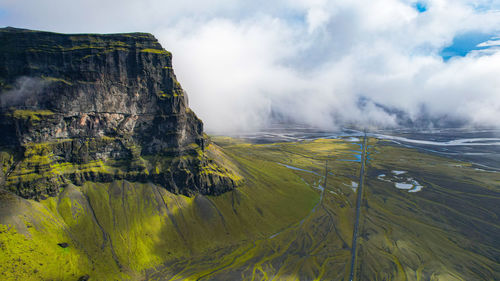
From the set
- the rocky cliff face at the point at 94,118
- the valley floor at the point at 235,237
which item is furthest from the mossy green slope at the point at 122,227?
the rocky cliff face at the point at 94,118

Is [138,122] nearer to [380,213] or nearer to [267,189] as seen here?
[267,189]

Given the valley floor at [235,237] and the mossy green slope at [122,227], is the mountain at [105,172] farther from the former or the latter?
the valley floor at [235,237]

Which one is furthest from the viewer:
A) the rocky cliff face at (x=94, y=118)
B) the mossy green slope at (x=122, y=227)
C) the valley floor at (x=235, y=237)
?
the rocky cliff face at (x=94, y=118)

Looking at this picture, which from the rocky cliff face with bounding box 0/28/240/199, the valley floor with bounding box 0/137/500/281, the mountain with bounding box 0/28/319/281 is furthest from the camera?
the rocky cliff face with bounding box 0/28/240/199

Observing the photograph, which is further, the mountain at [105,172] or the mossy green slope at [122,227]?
the mountain at [105,172]

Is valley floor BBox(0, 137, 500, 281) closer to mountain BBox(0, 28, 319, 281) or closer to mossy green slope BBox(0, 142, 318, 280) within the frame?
mossy green slope BBox(0, 142, 318, 280)

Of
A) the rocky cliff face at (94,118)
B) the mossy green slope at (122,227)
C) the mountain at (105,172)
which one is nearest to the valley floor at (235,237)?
the mossy green slope at (122,227)

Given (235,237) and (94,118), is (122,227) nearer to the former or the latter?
(235,237)

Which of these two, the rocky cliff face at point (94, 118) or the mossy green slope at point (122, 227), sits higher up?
the rocky cliff face at point (94, 118)

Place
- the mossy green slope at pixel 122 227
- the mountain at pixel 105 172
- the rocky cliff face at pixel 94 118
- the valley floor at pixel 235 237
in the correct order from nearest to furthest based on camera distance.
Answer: the mossy green slope at pixel 122 227 → the valley floor at pixel 235 237 → the mountain at pixel 105 172 → the rocky cliff face at pixel 94 118

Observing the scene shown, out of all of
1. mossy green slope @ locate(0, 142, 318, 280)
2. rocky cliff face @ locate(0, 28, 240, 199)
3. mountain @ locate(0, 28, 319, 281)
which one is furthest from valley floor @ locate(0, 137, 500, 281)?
rocky cliff face @ locate(0, 28, 240, 199)
